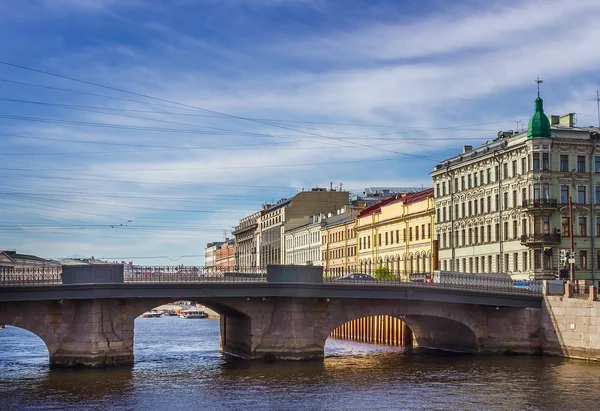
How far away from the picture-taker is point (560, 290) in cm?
7275

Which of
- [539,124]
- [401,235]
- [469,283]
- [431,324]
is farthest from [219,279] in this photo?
[401,235]

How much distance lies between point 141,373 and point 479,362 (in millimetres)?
21913

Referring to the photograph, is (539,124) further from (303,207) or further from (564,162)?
(303,207)

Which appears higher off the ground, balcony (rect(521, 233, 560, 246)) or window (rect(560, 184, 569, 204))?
window (rect(560, 184, 569, 204))

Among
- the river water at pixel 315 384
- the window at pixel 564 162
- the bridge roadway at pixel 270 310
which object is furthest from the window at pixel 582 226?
the river water at pixel 315 384

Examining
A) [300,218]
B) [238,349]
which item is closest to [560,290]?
[238,349]

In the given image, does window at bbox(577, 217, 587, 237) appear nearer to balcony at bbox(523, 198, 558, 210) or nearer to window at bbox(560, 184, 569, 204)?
window at bbox(560, 184, 569, 204)

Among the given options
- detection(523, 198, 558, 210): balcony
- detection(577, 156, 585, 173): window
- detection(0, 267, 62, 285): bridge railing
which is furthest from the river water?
detection(577, 156, 585, 173): window

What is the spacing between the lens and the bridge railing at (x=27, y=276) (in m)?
62.3

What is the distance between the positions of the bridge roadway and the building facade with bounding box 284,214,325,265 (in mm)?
70892

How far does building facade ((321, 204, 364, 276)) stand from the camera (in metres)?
134

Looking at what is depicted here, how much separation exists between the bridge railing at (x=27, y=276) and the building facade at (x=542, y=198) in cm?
4160

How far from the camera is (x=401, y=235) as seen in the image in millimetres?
115938

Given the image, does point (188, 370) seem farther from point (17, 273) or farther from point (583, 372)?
point (583, 372)
